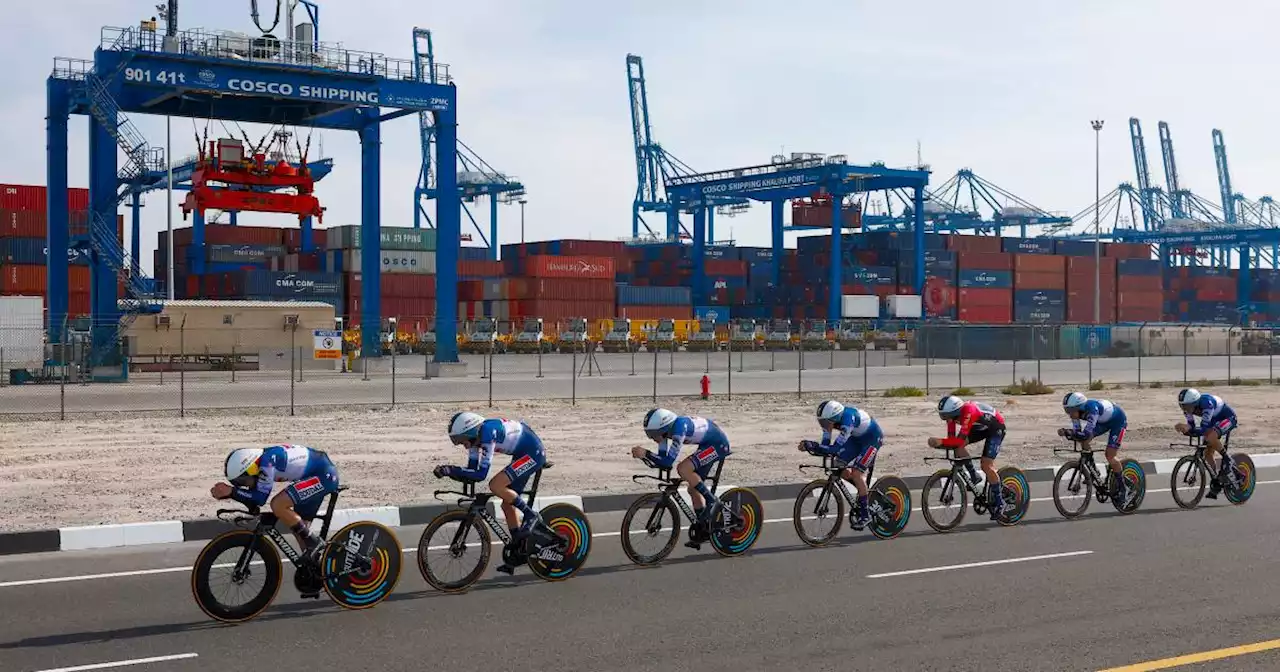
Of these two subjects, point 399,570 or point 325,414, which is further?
point 325,414

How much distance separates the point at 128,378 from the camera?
43.1 meters

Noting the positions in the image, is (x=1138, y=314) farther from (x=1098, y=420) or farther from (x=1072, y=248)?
(x=1098, y=420)

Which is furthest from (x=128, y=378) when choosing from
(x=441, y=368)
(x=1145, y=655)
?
(x=1145, y=655)

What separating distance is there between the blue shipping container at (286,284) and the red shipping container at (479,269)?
40.6ft

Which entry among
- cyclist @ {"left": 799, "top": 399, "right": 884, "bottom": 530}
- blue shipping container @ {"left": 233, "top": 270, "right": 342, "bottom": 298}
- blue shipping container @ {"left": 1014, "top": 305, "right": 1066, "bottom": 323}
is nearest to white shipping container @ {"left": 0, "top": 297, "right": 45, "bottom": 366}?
blue shipping container @ {"left": 233, "top": 270, "right": 342, "bottom": 298}

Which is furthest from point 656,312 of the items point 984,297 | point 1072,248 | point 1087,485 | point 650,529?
point 650,529

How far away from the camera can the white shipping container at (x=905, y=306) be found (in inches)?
3861

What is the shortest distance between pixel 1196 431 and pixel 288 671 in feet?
34.9

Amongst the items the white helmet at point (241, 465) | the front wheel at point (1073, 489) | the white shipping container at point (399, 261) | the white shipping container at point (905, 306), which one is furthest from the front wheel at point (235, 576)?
the white shipping container at point (905, 306)

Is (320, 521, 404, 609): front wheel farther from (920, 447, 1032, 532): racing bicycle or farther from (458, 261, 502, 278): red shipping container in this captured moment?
(458, 261, 502, 278): red shipping container

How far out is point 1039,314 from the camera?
4424 inches

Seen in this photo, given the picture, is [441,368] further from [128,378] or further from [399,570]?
[399,570]

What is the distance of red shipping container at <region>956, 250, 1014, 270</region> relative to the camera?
109562mm

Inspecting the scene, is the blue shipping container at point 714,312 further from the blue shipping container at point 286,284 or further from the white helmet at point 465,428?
the white helmet at point 465,428
